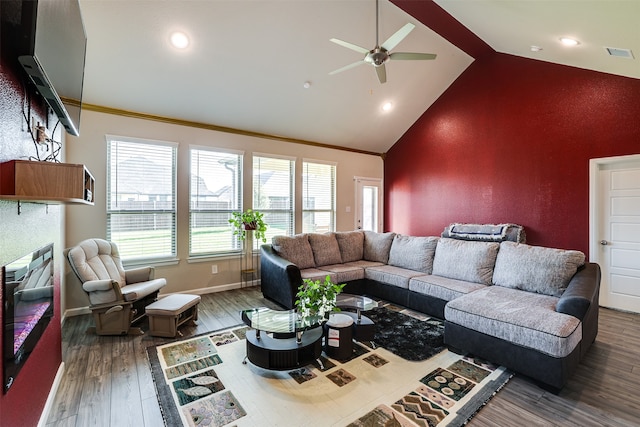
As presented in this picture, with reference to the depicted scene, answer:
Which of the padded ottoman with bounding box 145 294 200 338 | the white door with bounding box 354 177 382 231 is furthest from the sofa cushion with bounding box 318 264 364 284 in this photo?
the white door with bounding box 354 177 382 231

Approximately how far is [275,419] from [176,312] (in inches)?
65.5

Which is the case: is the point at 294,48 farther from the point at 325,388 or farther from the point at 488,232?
the point at 488,232

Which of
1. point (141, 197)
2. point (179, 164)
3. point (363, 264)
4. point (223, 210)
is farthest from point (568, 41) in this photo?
point (141, 197)

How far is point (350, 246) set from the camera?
4930 mm

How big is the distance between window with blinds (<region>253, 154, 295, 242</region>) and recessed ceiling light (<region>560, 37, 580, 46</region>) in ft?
13.8

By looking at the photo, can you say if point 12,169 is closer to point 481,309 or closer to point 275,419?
point 275,419

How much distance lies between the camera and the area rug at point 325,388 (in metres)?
1.93

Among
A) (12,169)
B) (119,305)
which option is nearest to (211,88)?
(119,305)

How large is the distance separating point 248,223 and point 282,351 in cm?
283

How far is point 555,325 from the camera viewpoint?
2.21m

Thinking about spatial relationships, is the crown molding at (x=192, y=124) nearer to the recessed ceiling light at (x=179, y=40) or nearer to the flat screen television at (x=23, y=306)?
the recessed ceiling light at (x=179, y=40)

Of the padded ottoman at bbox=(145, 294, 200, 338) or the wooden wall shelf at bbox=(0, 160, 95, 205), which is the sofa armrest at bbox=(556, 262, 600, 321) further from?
the padded ottoman at bbox=(145, 294, 200, 338)

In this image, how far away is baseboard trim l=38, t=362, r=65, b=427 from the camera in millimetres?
1815

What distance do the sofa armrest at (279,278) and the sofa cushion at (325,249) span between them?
64 cm
